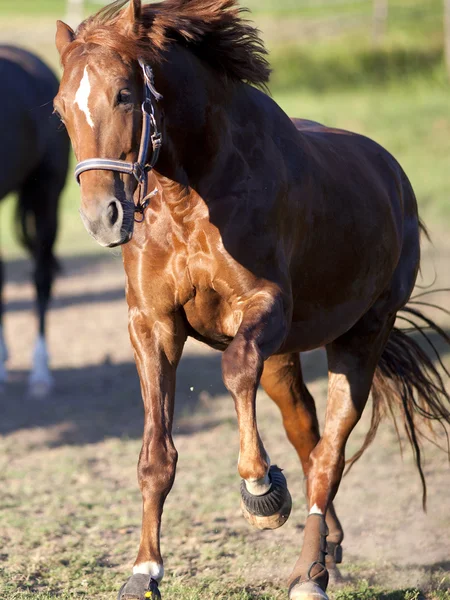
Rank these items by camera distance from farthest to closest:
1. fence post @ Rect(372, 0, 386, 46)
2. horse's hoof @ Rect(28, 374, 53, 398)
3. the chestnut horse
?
fence post @ Rect(372, 0, 386, 46)
horse's hoof @ Rect(28, 374, 53, 398)
the chestnut horse

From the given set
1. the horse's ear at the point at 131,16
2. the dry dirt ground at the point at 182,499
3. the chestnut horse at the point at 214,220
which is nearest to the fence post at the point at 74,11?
the dry dirt ground at the point at 182,499

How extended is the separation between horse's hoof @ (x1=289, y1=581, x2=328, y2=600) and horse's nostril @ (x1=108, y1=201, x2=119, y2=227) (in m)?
1.60

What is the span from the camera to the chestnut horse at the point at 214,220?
320cm

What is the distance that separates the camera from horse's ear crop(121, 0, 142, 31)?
335cm

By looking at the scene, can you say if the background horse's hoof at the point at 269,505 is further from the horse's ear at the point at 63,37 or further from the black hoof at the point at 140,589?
the horse's ear at the point at 63,37

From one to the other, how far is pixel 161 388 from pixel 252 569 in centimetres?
129

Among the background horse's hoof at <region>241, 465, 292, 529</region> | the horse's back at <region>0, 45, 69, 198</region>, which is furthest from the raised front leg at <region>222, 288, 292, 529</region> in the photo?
the horse's back at <region>0, 45, 69, 198</region>

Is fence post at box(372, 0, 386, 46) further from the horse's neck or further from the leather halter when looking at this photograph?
the leather halter

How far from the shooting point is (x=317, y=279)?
408 cm

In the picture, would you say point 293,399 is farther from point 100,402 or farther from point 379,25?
point 379,25

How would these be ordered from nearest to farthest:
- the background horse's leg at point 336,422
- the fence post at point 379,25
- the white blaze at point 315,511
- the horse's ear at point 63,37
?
the horse's ear at point 63,37 → the background horse's leg at point 336,422 → the white blaze at point 315,511 → the fence post at point 379,25

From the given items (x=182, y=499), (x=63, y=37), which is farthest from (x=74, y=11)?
(x=63, y=37)

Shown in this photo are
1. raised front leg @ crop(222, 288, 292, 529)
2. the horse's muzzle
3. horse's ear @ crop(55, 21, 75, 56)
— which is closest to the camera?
the horse's muzzle

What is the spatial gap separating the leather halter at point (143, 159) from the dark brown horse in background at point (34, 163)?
5153mm
